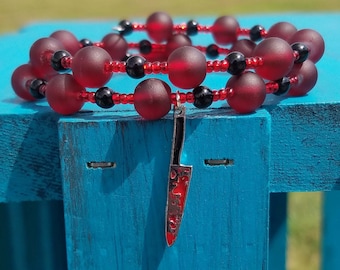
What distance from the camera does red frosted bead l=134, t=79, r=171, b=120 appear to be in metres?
0.89

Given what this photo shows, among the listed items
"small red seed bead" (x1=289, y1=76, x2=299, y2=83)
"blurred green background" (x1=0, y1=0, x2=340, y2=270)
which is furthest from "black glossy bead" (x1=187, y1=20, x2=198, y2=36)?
"blurred green background" (x1=0, y1=0, x2=340, y2=270)

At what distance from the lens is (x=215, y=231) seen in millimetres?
931

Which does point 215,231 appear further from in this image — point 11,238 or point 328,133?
point 11,238

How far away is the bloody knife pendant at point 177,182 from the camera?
879 millimetres

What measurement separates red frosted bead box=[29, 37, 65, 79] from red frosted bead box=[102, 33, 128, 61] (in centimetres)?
14

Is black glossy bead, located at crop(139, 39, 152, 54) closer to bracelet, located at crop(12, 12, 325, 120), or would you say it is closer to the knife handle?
bracelet, located at crop(12, 12, 325, 120)

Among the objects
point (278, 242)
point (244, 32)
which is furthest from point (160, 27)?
point (278, 242)

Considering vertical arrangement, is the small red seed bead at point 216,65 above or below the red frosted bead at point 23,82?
above

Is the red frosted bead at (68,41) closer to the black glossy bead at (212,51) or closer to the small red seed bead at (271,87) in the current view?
the black glossy bead at (212,51)

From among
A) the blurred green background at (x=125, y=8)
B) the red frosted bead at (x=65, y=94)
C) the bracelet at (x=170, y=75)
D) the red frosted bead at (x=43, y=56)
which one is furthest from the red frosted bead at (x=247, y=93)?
the blurred green background at (x=125, y=8)

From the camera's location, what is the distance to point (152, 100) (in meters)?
0.88

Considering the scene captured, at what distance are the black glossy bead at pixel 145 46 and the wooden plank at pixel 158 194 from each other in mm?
396

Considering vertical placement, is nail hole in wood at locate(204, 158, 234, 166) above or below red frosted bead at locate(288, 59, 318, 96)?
below

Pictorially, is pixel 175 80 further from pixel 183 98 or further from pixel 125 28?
pixel 125 28
